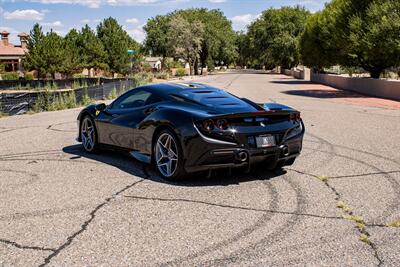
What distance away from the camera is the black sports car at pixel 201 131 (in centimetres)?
582

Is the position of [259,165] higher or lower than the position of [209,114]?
lower

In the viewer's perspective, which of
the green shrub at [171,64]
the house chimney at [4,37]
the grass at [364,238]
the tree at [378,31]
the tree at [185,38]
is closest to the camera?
the grass at [364,238]

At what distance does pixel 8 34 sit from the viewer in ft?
251

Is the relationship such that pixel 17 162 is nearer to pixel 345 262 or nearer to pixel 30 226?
pixel 30 226

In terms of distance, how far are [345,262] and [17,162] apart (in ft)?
19.0

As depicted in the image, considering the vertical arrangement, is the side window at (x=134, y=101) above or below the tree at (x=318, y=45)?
below

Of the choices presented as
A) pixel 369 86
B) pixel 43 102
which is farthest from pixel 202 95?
pixel 369 86

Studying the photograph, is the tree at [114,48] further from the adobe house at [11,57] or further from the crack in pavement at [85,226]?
the crack in pavement at [85,226]

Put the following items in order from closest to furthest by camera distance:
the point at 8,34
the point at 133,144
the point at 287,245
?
the point at 287,245 → the point at 133,144 → the point at 8,34

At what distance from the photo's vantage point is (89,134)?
8.34m

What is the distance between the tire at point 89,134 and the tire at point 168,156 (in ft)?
6.53

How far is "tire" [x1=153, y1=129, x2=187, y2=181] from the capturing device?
19.8ft

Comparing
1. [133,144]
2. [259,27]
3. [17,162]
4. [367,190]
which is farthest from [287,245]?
[259,27]

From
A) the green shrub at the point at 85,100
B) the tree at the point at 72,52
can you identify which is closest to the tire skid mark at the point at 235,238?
the green shrub at the point at 85,100
